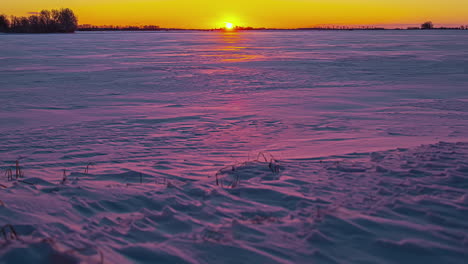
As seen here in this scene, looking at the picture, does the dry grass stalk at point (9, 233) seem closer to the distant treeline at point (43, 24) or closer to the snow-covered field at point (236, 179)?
the snow-covered field at point (236, 179)

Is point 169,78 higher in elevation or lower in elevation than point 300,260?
higher

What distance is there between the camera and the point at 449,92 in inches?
358

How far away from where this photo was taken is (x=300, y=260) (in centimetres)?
240

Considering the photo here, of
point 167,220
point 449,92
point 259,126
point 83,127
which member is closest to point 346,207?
point 167,220

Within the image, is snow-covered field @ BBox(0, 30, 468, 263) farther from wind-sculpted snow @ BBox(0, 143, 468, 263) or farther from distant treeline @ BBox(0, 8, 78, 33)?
distant treeline @ BBox(0, 8, 78, 33)

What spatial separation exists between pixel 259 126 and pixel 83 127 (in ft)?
9.62

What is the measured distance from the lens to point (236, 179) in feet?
12.5

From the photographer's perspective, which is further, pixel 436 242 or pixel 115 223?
pixel 115 223

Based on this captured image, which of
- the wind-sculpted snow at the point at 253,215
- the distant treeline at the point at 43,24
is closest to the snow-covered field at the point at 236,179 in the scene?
the wind-sculpted snow at the point at 253,215

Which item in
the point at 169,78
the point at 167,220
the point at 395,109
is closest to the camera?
the point at 167,220

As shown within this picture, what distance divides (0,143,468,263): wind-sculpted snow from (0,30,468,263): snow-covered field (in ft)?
0.04


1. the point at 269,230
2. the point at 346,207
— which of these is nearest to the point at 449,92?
the point at 346,207

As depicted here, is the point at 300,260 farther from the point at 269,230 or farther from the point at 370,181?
the point at 370,181

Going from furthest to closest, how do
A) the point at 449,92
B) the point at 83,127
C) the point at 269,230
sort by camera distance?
the point at 449,92 → the point at 83,127 → the point at 269,230
